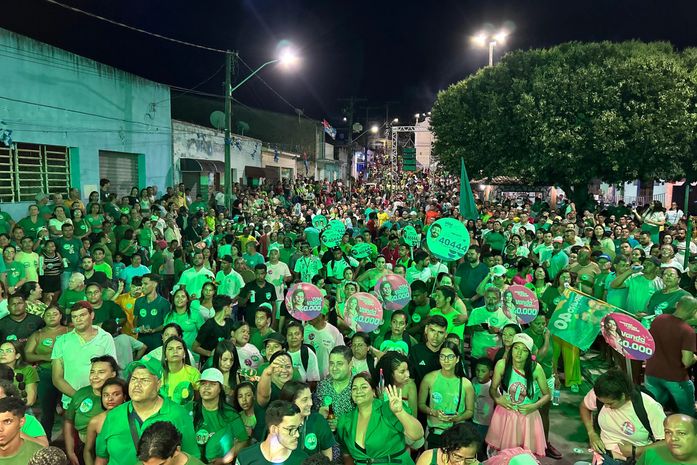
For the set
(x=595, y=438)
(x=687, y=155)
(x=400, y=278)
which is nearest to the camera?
(x=595, y=438)

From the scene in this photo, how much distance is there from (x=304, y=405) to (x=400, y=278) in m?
3.43

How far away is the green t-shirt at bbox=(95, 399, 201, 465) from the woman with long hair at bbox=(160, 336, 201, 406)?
77 centimetres

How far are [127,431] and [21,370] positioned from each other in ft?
6.24

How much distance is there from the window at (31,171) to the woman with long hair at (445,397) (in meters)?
12.9

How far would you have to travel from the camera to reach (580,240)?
10.6 metres

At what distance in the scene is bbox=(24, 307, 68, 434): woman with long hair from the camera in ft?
17.7

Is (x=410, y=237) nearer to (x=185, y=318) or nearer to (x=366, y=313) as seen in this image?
(x=366, y=313)

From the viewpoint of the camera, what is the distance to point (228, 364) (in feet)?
15.9

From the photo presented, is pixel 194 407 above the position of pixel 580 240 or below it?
below

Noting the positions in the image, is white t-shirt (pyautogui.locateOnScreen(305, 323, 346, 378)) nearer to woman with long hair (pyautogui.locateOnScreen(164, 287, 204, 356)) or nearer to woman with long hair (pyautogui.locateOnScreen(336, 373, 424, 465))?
woman with long hair (pyautogui.locateOnScreen(164, 287, 204, 356))

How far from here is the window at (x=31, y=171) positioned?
1363 cm

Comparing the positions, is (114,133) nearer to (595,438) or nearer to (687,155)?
(595,438)

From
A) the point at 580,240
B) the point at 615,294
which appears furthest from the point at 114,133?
the point at 615,294

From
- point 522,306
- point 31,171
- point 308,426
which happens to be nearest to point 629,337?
point 522,306
